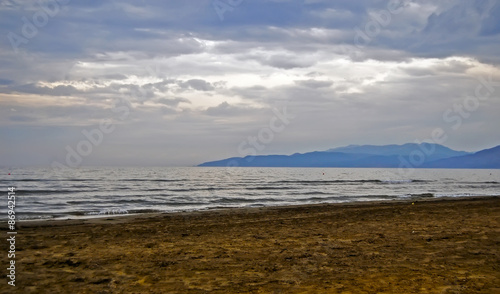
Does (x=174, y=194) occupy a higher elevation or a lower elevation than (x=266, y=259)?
lower

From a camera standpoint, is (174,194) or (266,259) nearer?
(266,259)

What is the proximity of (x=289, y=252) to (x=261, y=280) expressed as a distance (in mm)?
2557

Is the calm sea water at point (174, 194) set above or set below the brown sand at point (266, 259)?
below

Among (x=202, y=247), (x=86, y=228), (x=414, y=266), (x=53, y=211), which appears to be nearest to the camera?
(x=414, y=266)

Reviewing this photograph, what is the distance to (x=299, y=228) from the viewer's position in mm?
13828

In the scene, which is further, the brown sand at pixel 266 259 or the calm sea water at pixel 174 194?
the calm sea water at pixel 174 194

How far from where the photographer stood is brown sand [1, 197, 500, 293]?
6719 millimetres

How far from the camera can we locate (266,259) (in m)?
8.77

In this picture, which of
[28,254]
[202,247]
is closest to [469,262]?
[202,247]

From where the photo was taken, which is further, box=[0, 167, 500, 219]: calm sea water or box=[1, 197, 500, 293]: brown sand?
box=[0, 167, 500, 219]: calm sea water

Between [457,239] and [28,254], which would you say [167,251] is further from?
[457,239]

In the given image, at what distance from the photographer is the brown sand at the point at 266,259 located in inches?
265

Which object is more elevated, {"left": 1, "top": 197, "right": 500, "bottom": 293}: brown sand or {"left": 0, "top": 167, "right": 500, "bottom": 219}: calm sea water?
{"left": 1, "top": 197, "right": 500, "bottom": 293}: brown sand

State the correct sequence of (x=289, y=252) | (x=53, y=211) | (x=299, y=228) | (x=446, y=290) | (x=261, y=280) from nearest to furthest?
(x=446, y=290), (x=261, y=280), (x=289, y=252), (x=299, y=228), (x=53, y=211)
